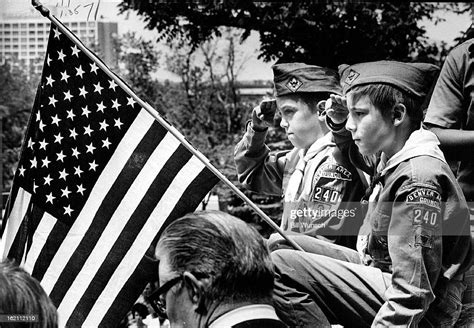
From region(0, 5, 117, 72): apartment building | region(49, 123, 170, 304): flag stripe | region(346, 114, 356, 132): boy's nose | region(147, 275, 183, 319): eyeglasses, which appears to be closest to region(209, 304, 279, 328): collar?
region(147, 275, 183, 319): eyeglasses

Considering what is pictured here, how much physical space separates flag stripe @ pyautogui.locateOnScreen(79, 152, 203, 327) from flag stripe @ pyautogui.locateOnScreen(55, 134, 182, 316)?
18 mm

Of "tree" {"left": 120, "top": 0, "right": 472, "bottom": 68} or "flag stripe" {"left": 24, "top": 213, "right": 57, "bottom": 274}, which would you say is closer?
"flag stripe" {"left": 24, "top": 213, "right": 57, "bottom": 274}

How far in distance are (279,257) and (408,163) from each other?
450 mm

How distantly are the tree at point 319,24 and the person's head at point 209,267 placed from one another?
10.1ft

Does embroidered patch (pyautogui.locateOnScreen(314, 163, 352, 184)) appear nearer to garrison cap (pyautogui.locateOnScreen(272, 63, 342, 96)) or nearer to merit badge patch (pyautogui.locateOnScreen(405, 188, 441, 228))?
garrison cap (pyautogui.locateOnScreen(272, 63, 342, 96))

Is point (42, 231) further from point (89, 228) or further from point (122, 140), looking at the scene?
point (122, 140)

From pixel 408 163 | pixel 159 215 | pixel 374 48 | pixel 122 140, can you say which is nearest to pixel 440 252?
pixel 408 163

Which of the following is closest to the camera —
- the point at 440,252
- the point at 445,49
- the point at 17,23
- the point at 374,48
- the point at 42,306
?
the point at 42,306

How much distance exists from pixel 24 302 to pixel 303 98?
176 cm

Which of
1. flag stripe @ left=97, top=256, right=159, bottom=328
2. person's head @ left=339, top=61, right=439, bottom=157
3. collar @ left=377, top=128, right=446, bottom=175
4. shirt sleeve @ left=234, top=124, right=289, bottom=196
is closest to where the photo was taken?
collar @ left=377, top=128, right=446, bottom=175

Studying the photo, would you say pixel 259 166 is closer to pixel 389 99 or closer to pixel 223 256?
pixel 389 99

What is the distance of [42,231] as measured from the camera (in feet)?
10.3

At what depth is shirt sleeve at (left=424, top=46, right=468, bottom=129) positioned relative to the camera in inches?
123

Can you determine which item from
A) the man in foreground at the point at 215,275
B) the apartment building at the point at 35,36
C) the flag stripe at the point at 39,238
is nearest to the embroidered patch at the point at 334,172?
the flag stripe at the point at 39,238
